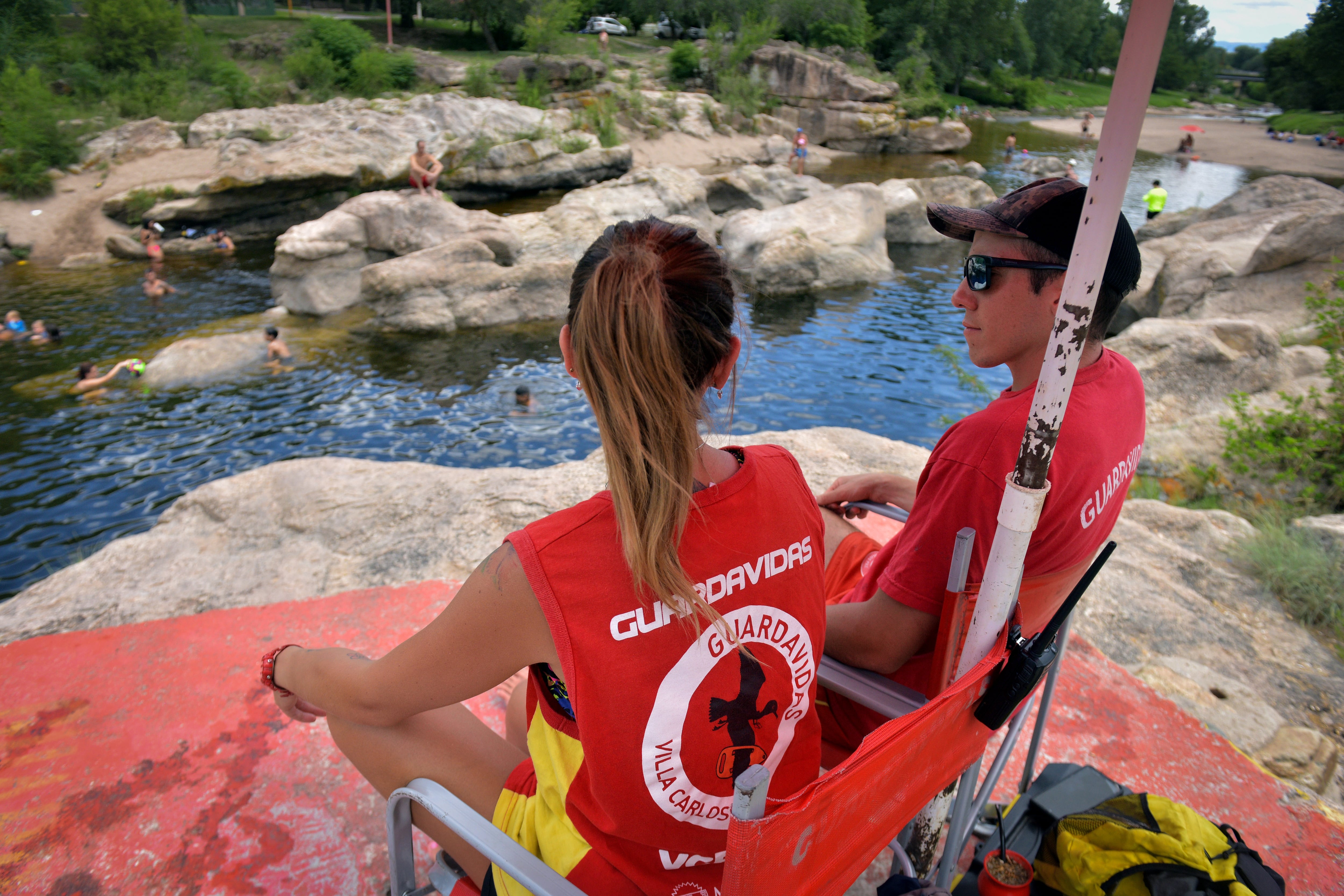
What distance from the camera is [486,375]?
35.6 ft

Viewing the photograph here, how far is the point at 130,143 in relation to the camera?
63.7 ft

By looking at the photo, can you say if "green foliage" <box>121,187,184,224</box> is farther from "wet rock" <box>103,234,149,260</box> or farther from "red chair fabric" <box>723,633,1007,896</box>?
"red chair fabric" <box>723,633,1007,896</box>

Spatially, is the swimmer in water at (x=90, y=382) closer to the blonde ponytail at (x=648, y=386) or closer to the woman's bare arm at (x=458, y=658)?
the woman's bare arm at (x=458, y=658)

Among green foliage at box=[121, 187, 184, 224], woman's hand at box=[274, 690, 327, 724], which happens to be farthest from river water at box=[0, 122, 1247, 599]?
woman's hand at box=[274, 690, 327, 724]

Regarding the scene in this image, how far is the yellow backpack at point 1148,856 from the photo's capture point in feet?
5.35

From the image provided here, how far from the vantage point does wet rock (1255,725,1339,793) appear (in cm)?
275

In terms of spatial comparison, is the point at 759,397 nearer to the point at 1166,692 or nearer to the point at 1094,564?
the point at 1166,692

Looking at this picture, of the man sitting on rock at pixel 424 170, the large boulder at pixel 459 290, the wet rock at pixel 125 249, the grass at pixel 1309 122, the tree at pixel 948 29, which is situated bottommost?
the wet rock at pixel 125 249

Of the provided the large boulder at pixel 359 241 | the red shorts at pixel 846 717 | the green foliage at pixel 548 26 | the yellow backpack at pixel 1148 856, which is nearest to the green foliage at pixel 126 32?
the green foliage at pixel 548 26

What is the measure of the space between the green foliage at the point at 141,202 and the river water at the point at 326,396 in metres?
2.29

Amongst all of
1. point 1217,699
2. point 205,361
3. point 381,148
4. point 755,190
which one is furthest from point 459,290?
point 1217,699

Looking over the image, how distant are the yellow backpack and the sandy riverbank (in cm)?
3744

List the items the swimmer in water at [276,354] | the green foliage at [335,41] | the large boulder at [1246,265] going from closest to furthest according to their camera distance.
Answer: the large boulder at [1246,265]
the swimmer in water at [276,354]
the green foliage at [335,41]

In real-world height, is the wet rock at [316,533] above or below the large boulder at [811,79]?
below
